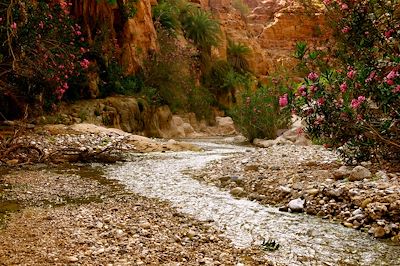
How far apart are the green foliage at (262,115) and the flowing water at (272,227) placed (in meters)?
7.99

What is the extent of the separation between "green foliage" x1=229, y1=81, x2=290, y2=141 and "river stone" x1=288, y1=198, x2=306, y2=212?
918 cm

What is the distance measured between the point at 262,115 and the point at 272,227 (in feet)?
34.6

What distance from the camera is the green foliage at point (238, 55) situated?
2773cm

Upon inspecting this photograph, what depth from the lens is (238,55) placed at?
2802 cm

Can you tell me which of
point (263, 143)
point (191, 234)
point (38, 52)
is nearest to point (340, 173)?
point (191, 234)

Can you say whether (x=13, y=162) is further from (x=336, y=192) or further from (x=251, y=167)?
(x=336, y=192)

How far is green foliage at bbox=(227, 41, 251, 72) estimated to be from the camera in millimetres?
27734

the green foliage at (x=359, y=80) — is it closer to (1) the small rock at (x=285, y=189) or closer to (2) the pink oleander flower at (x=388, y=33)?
(2) the pink oleander flower at (x=388, y=33)

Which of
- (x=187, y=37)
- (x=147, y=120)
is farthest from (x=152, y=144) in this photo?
(x=187, y=37)

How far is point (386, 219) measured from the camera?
12.6 ft

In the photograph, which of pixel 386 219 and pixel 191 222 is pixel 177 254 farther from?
pixel 386 219

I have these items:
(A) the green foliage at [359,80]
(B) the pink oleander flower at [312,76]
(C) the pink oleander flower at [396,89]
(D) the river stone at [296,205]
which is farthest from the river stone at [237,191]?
(C) the pink oleander flower at [396,89]

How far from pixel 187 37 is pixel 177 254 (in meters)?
21.4

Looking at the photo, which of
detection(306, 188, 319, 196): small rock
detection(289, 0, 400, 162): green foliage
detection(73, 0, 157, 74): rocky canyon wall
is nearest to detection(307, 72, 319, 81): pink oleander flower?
detection(289, 0, 400, 162): green foliage
